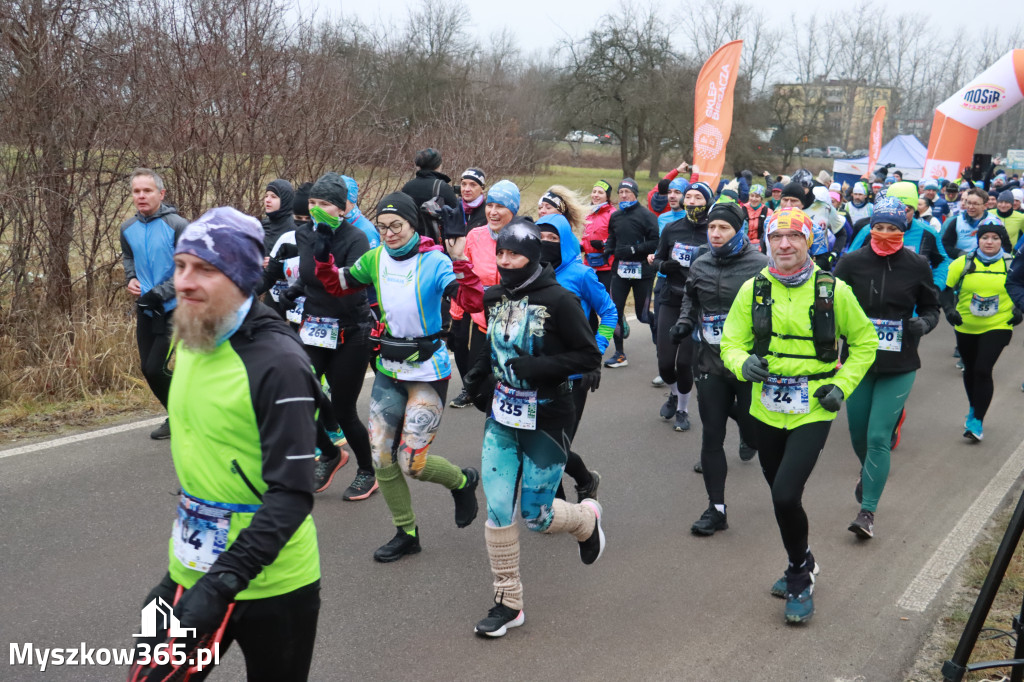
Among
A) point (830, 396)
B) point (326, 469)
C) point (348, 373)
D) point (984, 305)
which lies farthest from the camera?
point (984, 305)

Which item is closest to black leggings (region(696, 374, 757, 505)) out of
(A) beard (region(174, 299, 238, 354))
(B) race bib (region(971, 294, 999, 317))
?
(B) race bib (region(971, 294, 999, 317))

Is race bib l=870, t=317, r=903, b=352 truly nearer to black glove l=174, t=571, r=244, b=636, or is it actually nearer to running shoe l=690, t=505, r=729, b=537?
running shoe l=690, t=505, r=729, b=537

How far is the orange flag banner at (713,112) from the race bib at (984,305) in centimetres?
899

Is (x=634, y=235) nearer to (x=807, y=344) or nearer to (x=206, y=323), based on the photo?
(x=807, y=344)

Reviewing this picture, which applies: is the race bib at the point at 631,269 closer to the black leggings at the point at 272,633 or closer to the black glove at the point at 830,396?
the black glove at the point at 830,396

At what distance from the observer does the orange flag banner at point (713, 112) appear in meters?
16.4

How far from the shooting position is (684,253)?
26.0ft

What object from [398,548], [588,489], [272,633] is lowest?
[398,548]

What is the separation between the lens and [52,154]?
8828 millimetres

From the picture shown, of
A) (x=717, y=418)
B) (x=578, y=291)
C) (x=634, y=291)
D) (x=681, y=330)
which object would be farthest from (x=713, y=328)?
(x=634, y=291)

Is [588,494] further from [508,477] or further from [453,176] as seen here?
[453,176]

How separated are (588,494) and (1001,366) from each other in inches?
318

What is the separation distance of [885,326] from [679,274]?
2.30 meters

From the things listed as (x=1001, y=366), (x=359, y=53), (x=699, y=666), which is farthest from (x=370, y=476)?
(x=359, y=53)
